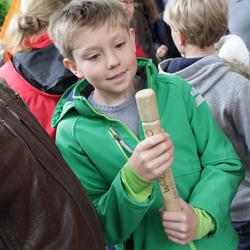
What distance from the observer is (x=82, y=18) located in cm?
121

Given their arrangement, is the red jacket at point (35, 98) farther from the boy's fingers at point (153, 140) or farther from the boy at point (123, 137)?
the boy's fingers at point (153, 140)

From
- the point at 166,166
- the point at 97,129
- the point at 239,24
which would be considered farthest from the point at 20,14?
the point at 166,166

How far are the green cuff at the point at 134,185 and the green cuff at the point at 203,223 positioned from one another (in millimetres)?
184

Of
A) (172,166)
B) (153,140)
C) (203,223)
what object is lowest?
(203,223)

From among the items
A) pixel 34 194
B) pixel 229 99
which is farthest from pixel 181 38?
pixel 34 194

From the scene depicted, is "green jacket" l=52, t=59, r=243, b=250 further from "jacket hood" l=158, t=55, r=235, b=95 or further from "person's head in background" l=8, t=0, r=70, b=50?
"person's head in background" l=8, t=0, r=70, b=50

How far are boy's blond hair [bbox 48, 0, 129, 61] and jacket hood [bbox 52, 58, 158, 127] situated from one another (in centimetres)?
10

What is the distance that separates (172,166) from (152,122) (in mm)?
334

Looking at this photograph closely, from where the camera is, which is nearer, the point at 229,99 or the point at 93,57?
the point at 93,57

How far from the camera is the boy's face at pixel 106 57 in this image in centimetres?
119

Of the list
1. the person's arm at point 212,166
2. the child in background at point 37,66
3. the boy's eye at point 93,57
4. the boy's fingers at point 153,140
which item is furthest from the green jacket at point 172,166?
the child in background at point 37,66

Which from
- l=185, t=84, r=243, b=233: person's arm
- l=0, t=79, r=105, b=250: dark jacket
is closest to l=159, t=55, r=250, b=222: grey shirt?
l=185, t=84, r=243, b=233: person's arm

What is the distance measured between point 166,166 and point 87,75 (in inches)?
A: 16.4

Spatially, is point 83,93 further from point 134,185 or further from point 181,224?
point 181,224
